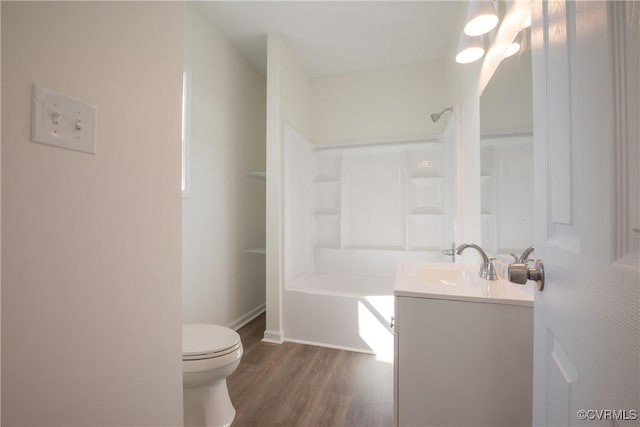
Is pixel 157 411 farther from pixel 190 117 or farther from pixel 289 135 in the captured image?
pixel 289 135

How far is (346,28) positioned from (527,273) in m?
2.61

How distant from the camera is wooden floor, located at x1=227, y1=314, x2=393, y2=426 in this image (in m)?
1.40

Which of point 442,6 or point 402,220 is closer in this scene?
point 442,6

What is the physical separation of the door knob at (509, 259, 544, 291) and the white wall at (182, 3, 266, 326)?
207 cm

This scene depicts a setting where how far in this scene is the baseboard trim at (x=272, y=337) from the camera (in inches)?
90.6

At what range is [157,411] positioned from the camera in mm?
776

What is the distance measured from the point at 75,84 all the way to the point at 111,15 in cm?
22

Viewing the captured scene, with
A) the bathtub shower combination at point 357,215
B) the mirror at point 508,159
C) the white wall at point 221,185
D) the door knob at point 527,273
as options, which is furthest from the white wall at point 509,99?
the white wall at point 221,185

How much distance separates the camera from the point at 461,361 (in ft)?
3.23

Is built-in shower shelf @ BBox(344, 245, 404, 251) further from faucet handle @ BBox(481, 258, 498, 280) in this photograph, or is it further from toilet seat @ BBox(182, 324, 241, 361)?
toilet seat @ BBox(182, 324, 241, 361)

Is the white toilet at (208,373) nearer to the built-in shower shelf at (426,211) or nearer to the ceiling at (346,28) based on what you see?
the built-in shower shelf at (426,211)

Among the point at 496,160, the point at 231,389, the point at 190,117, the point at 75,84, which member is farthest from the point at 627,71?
the point at 190,117

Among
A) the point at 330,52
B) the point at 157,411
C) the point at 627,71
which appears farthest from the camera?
the point at 330,52

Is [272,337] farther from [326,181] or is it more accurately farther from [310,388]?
[326,181]
